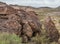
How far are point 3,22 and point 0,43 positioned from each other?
16.0ft

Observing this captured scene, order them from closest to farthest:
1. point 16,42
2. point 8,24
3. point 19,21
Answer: point 16,42
point 8,24
point 19,21

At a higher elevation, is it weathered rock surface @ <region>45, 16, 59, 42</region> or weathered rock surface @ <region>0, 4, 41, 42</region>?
weathered rock surface @ <region>0, 4, 41, 42</region>

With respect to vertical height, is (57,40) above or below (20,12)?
below

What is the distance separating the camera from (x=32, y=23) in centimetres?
2328

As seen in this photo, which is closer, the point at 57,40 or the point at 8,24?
the point at 8,24

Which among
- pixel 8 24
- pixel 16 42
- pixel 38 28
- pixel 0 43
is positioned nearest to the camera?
pixel 0 43

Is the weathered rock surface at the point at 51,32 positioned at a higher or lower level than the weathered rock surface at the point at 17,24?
lower

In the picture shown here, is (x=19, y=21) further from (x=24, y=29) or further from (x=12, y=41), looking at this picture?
(x=12, y=41)

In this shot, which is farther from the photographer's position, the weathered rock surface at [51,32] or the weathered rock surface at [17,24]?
the weathered rock surface at [51,32]

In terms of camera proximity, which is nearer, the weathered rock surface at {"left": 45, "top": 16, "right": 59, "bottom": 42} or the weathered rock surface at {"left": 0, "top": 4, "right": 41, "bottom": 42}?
the weathered rock surface at {"left": 0, "top": 4, "right": 41, "bottom": 42}

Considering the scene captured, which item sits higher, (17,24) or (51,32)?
(17,24)

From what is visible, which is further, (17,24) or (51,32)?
(51,32)

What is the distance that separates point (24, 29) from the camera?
71.3 ft

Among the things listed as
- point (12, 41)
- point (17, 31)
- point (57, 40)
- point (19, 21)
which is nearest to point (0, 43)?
point (12, 41)
